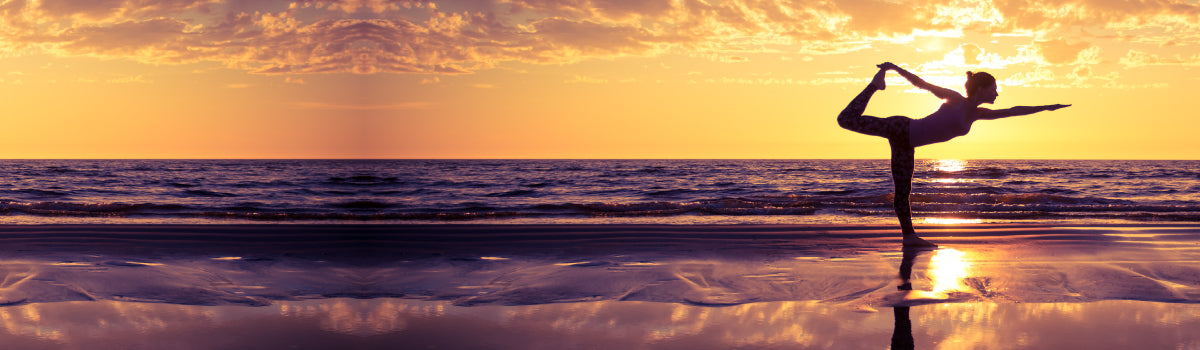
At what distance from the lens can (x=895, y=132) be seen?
22.1 feet

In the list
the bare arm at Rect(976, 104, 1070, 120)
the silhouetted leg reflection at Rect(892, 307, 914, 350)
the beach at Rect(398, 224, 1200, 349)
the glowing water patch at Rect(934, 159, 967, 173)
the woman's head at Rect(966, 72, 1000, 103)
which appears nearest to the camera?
the silhouetted leg reflection at Rect(892, 307, 914, 350)

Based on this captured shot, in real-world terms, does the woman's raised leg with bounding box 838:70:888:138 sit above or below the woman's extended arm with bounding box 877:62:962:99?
below

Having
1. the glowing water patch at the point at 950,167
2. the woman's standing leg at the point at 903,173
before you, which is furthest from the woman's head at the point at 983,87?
the glowing water patch at the point at 950,167

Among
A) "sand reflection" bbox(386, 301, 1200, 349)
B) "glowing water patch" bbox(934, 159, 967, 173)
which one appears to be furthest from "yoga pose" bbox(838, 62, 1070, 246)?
"glowing water patch" bbox(934, 159, 967, 173)

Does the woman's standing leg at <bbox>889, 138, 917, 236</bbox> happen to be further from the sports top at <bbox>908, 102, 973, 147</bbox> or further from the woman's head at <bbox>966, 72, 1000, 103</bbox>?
the woman's head at <bbox>966, 72, 1000, 103</bbox>

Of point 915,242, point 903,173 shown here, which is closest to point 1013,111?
point 903,173

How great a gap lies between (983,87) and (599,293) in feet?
13.9

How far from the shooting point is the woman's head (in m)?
6.27

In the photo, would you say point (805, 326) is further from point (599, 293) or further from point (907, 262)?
point (907, 262)

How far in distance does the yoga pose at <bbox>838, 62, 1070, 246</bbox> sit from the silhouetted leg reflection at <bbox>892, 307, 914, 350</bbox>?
3141 millimetres

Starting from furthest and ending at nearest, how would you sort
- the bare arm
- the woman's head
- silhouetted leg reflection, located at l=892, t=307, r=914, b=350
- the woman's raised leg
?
the woman's raised leg < the woman's head < the bare arm < silhouetted leg reflection, located at l=892, t=307, r=914, b=350

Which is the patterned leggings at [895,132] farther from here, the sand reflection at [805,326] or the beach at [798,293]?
the sand reflection at [805,326]

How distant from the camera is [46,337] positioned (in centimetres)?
314

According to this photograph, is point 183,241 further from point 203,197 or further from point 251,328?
point 203,197
